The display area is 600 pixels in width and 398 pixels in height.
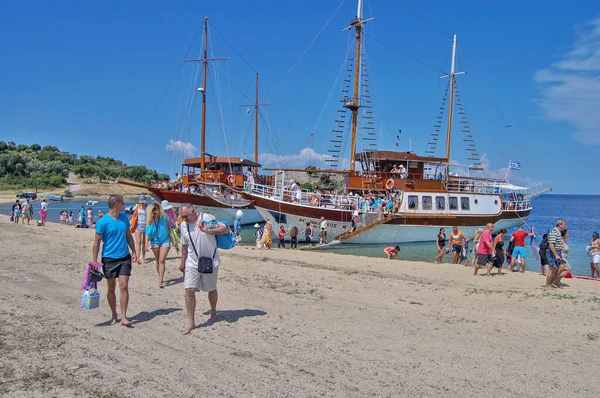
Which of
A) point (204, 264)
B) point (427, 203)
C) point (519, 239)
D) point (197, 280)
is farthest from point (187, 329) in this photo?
point (427, 203)

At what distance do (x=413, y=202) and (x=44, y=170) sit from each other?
312 ft

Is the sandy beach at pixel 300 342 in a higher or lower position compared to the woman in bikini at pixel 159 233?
lower

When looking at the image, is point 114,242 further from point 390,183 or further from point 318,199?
point 390,183

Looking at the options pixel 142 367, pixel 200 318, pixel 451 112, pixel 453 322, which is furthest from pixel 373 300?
pixel 451 112

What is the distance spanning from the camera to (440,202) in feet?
96.0

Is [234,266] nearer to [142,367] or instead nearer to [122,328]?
[122,328]

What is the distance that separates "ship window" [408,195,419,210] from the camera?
92.9 feet

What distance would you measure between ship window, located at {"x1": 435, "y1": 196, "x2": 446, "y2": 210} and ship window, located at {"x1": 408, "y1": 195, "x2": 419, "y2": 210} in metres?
1.60

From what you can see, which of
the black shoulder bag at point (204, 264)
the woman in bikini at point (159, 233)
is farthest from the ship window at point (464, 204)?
the black shoulder bag at point (204, 264)

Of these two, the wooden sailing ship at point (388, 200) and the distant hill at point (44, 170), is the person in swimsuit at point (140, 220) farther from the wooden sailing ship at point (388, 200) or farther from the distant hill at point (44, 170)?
the distant hill at point (44, 170)

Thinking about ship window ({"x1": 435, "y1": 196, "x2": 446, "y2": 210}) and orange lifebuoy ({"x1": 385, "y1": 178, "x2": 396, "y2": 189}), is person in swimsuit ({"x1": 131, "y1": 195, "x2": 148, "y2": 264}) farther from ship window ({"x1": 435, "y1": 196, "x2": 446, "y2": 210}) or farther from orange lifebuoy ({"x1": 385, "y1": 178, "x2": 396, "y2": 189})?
ship window ({"x1": 435, "y1": 196, "x2": 446, "y2": 210})

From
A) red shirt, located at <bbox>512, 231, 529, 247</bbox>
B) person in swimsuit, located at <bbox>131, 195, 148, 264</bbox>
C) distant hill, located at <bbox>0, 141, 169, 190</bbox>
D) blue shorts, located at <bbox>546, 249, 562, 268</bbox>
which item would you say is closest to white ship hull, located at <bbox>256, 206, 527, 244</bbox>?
red shirt, located at <bbox>512, 231, 529, 247</bbox>

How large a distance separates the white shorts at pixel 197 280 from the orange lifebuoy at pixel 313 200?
20.5m

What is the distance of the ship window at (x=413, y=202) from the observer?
92.9 ft
